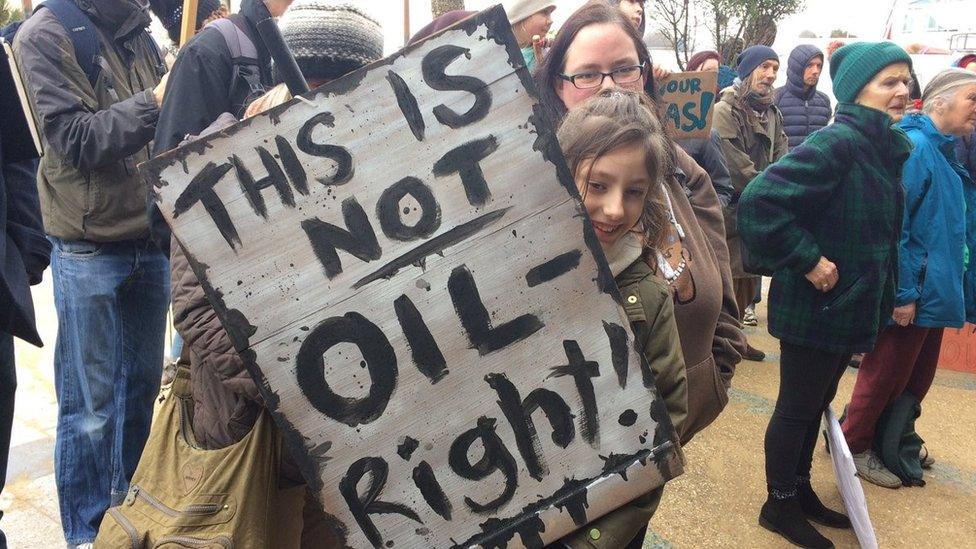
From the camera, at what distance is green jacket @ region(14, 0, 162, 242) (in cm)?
221

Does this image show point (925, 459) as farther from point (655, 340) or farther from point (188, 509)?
point (188, 509)

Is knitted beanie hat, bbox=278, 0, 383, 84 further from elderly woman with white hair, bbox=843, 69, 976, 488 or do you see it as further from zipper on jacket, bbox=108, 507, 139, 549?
elderly woman with white hair, bbox=843, 69, 976, 488

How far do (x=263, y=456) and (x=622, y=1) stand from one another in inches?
110

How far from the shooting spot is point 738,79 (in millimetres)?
4934

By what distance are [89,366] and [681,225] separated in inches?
78.6

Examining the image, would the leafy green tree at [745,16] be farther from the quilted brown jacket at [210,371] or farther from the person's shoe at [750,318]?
the quilted brown jacket at [210,371]

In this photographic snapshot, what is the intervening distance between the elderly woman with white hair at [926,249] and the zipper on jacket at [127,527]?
3078 mm

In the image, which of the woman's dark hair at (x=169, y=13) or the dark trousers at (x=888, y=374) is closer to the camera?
the woman's dark hair at (x=169, y=13)

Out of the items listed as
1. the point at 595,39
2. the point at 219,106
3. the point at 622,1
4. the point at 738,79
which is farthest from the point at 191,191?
the point at 738,79

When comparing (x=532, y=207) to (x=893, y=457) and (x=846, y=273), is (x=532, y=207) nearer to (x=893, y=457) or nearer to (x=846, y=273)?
(x=846, y=273)

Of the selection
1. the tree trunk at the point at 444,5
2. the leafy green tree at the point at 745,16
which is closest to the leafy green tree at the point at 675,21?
the leafy green tree at the point at 745,16

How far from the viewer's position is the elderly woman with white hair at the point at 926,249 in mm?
3188

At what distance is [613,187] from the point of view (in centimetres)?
147

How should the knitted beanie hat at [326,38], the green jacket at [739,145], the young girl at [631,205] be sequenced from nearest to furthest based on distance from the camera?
1. the young girl at [631,205]
2. the knitted beanie hat at [326,38]
3. the green jacket at [739,145]
